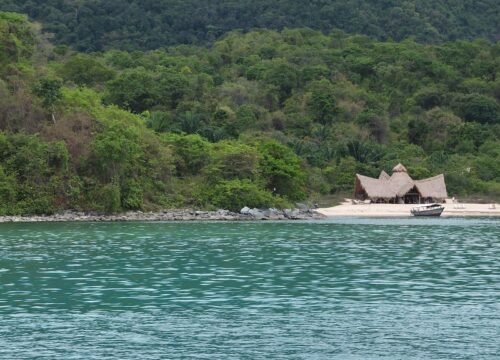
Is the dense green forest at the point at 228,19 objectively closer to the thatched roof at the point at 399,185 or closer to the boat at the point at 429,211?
the thatched roof at the point at 399,185

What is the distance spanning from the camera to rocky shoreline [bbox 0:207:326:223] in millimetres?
53594

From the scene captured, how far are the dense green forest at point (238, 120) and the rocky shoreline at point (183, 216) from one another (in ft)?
2.32

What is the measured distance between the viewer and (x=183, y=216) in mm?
56938

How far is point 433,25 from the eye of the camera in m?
138

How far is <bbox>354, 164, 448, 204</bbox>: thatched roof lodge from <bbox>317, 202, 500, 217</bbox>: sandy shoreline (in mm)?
1689

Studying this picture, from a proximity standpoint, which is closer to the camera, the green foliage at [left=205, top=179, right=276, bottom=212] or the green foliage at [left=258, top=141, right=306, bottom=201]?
the green foliage at [left=205, top=179, right=276, bottom=212]

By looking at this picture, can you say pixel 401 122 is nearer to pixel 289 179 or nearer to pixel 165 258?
pixel 289 179

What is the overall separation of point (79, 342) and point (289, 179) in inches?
1785

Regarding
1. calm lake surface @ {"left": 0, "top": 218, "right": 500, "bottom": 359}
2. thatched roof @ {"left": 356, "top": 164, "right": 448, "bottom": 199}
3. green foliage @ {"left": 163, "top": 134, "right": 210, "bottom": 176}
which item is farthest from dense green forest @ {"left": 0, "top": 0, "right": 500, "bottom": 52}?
calm lake surface @ {"left": 0, "top": 218, "right": 500, "bottom": 359}

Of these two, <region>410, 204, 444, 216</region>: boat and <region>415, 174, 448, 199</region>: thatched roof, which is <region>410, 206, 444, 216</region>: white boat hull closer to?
<region>410, 204, 444, 216</region>: boat

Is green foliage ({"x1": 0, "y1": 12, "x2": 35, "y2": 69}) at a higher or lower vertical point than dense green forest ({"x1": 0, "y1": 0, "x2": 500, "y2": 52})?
lower

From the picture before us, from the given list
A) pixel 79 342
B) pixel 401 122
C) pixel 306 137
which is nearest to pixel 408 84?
pixel 401 122

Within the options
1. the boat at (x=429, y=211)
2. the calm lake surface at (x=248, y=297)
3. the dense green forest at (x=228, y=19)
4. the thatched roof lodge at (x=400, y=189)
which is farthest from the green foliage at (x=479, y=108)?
the calm lake surface at (x=248, y=297)

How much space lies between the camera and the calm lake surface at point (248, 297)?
17.7 m
